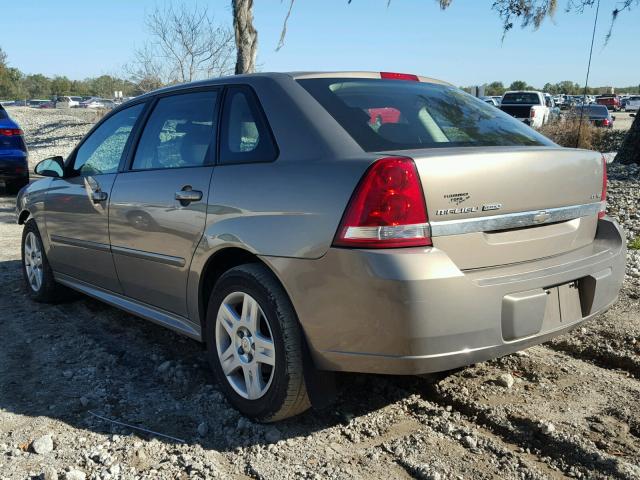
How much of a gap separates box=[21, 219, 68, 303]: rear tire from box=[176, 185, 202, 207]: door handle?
218 cm

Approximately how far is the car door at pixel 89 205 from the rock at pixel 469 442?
2.45 metres

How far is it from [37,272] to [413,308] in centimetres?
389

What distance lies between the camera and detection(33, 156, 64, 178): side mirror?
4.87 m

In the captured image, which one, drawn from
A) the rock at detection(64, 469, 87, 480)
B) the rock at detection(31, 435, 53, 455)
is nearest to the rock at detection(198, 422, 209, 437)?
the rock at detection(64, 469, 87, 480)

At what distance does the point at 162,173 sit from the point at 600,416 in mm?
2674

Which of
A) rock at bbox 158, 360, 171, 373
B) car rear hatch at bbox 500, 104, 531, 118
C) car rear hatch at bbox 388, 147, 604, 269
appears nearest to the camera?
car rear hatch at bbox 388, 147, 604, 269

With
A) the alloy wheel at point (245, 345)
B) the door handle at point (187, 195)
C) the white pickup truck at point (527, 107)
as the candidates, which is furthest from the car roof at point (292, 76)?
the white pickup truck at point (527, 107)

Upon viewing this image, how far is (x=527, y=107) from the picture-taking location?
25047mm

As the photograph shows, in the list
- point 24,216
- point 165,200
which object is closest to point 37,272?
point 24,216

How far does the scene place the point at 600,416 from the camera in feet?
10.3

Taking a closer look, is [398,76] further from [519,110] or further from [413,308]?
[519,110]

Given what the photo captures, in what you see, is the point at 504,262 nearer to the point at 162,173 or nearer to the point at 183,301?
A: the point at 183,301

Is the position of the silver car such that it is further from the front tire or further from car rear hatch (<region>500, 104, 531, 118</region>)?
car rear hatch (<region>500, 104, 531, 118</region>)

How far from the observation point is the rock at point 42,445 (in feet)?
9.71
